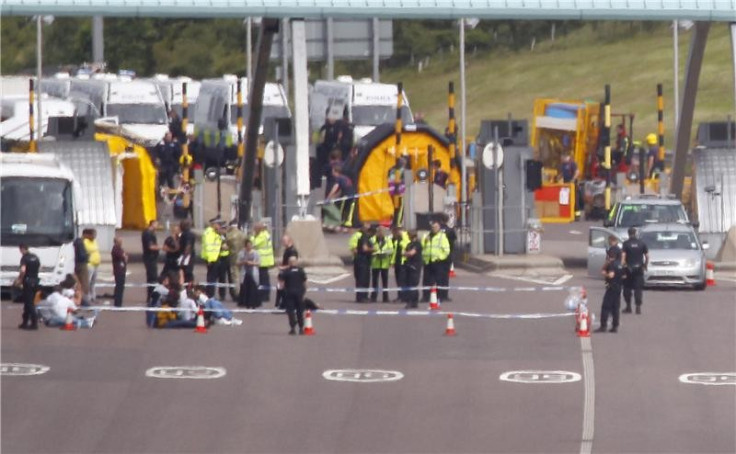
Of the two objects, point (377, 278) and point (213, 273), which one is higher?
point (213, 273)

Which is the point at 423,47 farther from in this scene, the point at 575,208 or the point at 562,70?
the point at 575,208

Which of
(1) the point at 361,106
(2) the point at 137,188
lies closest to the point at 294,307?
(2) the point at 137,188

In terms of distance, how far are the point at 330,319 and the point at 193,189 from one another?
15598 mm

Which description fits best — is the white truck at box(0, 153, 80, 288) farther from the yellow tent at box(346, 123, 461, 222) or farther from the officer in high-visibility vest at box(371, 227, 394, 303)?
the yellow tent at box(346, 123, 461, 222)

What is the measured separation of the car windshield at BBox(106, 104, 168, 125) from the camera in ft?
189

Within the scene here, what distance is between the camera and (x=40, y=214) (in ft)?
114

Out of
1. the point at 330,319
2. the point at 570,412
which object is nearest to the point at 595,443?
the point at 570,412

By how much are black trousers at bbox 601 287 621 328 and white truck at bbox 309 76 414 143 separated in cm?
2553

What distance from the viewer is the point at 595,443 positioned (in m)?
20.9

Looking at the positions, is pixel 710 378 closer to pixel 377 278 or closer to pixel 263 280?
pixel 377 278

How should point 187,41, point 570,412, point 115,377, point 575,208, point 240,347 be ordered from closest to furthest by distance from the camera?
point 570,412 < point 115,377 < point 240,347 < point 575,208 < point 187,41

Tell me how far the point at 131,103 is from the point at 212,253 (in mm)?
25294

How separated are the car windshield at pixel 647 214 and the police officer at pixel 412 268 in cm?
778

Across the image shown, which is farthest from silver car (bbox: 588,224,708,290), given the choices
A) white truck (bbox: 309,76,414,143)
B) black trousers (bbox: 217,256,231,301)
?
white truck (bbox: 309,76,414,143)
